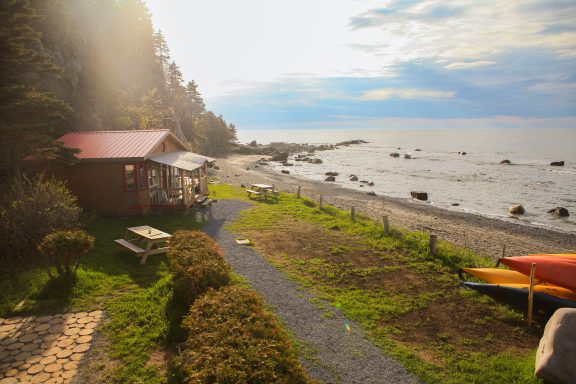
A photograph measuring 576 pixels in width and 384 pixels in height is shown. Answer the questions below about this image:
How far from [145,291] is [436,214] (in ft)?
86.8

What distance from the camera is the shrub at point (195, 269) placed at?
805 centimetres

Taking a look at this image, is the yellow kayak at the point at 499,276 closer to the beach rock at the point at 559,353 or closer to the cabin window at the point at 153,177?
the beach rock at the point at 559,353

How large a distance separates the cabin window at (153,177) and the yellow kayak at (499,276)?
56.4 feet

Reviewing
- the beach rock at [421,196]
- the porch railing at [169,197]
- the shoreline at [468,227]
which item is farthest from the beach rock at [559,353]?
the beach rock at [421,196]

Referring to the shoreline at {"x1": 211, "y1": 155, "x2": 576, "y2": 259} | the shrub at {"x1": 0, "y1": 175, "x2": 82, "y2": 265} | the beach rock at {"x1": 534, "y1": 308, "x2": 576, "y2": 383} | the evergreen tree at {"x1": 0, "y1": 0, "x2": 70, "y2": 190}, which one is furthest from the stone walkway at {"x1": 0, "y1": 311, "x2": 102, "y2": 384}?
the shoreline at {"x1": 211, "y1": 155, "x2": 576, "y2": 259}

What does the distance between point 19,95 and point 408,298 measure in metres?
14.8

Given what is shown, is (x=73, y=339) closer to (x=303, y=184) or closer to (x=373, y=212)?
(x=373, y=212)

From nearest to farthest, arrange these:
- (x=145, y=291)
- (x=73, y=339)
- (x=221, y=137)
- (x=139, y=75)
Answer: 1. (x=73, y=339)
2. (x=145, y=291)
3. (x=139, y=75)
4. (x=221, y=137)

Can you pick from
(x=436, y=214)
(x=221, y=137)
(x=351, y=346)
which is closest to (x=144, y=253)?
(x=351, y=346)

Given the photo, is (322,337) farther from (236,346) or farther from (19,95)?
(19,95)

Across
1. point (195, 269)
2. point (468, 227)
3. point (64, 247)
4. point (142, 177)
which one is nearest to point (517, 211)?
point (468, 227)

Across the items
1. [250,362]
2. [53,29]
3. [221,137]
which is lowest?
[250,362]

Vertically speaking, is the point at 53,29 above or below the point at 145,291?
above

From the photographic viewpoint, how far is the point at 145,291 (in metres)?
9.77
